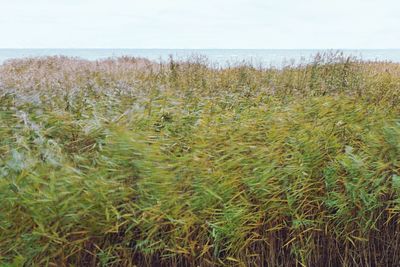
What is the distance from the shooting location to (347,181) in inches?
135

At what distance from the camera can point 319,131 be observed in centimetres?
369

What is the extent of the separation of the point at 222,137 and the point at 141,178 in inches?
30.3

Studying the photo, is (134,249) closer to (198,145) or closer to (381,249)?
(198,145)

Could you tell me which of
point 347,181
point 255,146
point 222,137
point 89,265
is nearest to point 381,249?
point 347,181

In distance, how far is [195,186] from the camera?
3.18m

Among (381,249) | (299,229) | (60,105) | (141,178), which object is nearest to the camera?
(141,178)

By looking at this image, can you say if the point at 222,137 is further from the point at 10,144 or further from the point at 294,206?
the point at 10,144

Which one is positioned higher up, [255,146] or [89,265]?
[255,146]

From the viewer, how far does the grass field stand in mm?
2971

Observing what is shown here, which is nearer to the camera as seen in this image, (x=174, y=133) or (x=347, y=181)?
(x=347, y=181)

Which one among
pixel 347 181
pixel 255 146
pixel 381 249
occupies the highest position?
pixel 255 146

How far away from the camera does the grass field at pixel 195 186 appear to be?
297 centimetres

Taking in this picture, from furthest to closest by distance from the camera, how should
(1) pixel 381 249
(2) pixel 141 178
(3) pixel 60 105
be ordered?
(3) pixel 60 105 → (1) pixel 381 249 → (2) pixel 141 178

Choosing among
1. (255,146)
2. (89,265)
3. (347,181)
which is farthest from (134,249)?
(347,181)
